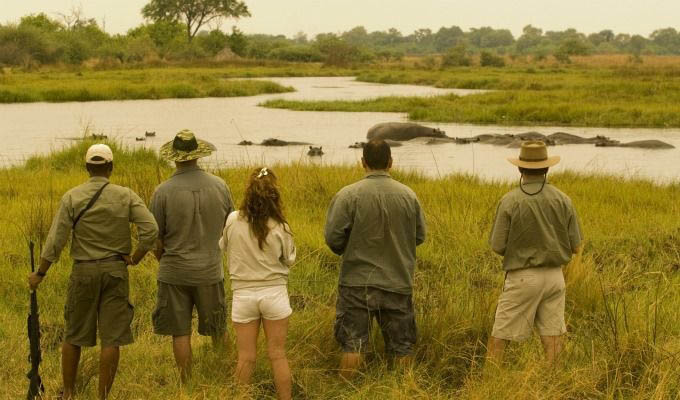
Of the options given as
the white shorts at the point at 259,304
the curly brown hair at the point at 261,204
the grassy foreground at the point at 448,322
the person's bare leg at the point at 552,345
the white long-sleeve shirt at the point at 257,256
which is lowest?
the grassy foreground at the point at 448,322

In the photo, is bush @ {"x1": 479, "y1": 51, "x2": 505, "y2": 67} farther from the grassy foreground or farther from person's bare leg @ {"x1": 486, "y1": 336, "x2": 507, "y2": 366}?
person's bare leg @ {"x1": 486, "y1": 336, "x2": 507, "y2": 366}

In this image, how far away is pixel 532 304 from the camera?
4.99 meters

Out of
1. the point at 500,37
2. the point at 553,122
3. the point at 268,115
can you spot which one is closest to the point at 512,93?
the point at 553,122

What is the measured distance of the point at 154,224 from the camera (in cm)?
482

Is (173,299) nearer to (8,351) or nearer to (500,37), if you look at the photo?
(8,351)

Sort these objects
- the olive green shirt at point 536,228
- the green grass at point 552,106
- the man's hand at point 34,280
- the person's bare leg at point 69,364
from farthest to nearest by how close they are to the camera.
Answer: the green grass at point 552,106
the olive green shirt at point 536,228
the person's bare leg at point 69,364
the man's hand at point 34,280

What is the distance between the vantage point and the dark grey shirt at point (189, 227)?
197 inches

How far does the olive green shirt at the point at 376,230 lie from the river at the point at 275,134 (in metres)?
9.80

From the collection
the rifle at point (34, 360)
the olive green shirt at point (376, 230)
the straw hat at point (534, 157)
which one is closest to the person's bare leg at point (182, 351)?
the rifle at point (34, 360)

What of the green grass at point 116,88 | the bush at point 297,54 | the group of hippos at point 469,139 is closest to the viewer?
the group of hippos at point 469,139

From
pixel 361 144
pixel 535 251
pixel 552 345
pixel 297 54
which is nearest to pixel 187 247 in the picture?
pixel 535 251

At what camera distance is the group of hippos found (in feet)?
68.2

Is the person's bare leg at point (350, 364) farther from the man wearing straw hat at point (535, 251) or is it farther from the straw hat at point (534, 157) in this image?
the straw hat at point (534, 157)

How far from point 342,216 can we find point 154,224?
1.04 m
